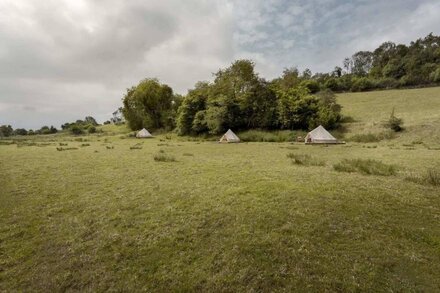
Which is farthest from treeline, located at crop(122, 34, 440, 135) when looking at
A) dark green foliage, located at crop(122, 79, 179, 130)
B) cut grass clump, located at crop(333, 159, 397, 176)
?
cut grass clump, located at crop(333, 159, 397, 176)

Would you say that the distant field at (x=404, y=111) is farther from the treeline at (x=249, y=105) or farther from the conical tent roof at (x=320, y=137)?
the conical tent roof at (x=320, y=137)

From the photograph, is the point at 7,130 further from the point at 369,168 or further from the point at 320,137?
the point at 369,168

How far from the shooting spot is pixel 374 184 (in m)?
10.7

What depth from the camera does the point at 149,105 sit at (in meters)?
68.5

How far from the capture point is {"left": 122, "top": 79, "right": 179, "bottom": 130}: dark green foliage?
2650 inches

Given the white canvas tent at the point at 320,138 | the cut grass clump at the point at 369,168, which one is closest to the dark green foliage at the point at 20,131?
the white canvas tent at the point at 320,138

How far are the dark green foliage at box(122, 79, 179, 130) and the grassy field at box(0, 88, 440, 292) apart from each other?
56.0m

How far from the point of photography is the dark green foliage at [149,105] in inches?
2650

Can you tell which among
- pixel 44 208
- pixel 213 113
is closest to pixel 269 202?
pixel 44 208

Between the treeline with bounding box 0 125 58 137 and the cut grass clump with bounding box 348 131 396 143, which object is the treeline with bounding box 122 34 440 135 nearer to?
the cut grass clump with bounding box 348 131 396 143

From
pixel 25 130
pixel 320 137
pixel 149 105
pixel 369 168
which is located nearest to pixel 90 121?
pixel 25 130

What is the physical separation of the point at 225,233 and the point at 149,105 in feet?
216

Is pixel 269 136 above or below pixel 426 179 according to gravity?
above

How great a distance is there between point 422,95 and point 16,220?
6900cm
